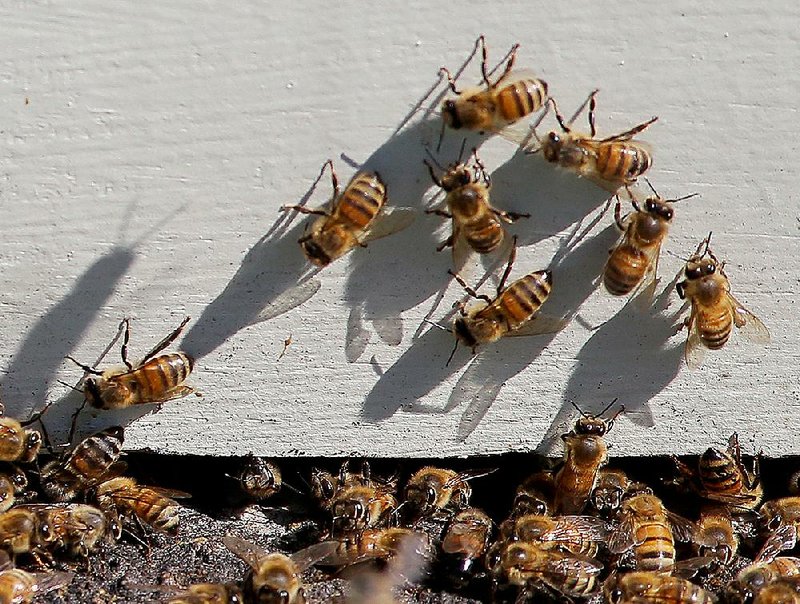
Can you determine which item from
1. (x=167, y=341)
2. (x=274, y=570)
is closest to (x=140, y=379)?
(x=167, y=341)

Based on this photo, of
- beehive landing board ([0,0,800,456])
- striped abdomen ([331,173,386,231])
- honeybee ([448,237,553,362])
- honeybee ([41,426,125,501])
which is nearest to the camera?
beehive landing board ([0,0,800,456])

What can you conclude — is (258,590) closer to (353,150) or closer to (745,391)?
(353,150)

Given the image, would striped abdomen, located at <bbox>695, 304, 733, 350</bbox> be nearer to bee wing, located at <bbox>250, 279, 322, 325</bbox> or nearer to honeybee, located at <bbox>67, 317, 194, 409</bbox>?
bee wing, located at <bbox>250, 279, 322, 325</bbox>

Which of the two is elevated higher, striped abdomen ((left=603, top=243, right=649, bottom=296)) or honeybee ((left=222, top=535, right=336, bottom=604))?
striped abdomen ((left=603, top=243, right=649, bottom=296))

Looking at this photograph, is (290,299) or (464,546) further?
(464,546)

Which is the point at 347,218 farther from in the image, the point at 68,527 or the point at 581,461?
the point at 68,527

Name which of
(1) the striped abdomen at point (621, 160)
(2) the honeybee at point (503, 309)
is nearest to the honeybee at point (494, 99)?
(1) the striped abdomen at point (621, 160)

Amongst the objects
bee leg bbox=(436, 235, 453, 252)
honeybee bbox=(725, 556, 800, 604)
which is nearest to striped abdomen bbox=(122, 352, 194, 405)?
bee leg bbox=(436, 235, 453, 252)
